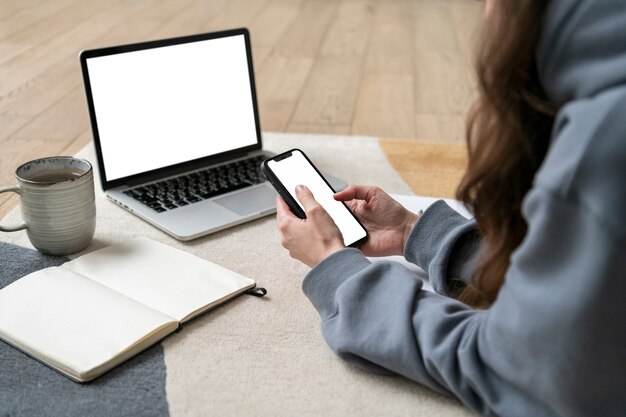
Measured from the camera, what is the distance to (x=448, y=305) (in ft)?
2.62

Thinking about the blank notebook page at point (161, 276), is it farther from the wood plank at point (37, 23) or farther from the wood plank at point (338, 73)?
the wood plank at point (37, 23)

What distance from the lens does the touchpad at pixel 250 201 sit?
121cm

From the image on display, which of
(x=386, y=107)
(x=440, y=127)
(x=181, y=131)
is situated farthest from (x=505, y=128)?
(x=386, y=107)

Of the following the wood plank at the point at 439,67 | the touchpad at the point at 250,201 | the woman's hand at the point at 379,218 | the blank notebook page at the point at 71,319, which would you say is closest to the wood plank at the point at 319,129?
the wood plank at the point at 439,67

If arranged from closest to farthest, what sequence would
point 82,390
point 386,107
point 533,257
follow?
point 533,257 < point 82,390 < point 386,107

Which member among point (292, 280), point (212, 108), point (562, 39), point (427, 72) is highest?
point (562, 39)

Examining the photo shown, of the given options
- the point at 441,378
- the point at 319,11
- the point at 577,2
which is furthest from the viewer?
the point at 319,11

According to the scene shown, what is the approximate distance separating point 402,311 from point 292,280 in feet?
0.87

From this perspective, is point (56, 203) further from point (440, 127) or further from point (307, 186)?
point (440, 127)

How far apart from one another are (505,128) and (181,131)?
2.43 ft

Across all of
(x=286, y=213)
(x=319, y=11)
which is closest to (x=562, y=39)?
(x=286, y=213)

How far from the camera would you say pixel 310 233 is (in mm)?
941

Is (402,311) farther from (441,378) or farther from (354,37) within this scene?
(354,37)

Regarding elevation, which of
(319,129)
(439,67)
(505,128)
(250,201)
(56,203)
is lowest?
(439,67)
